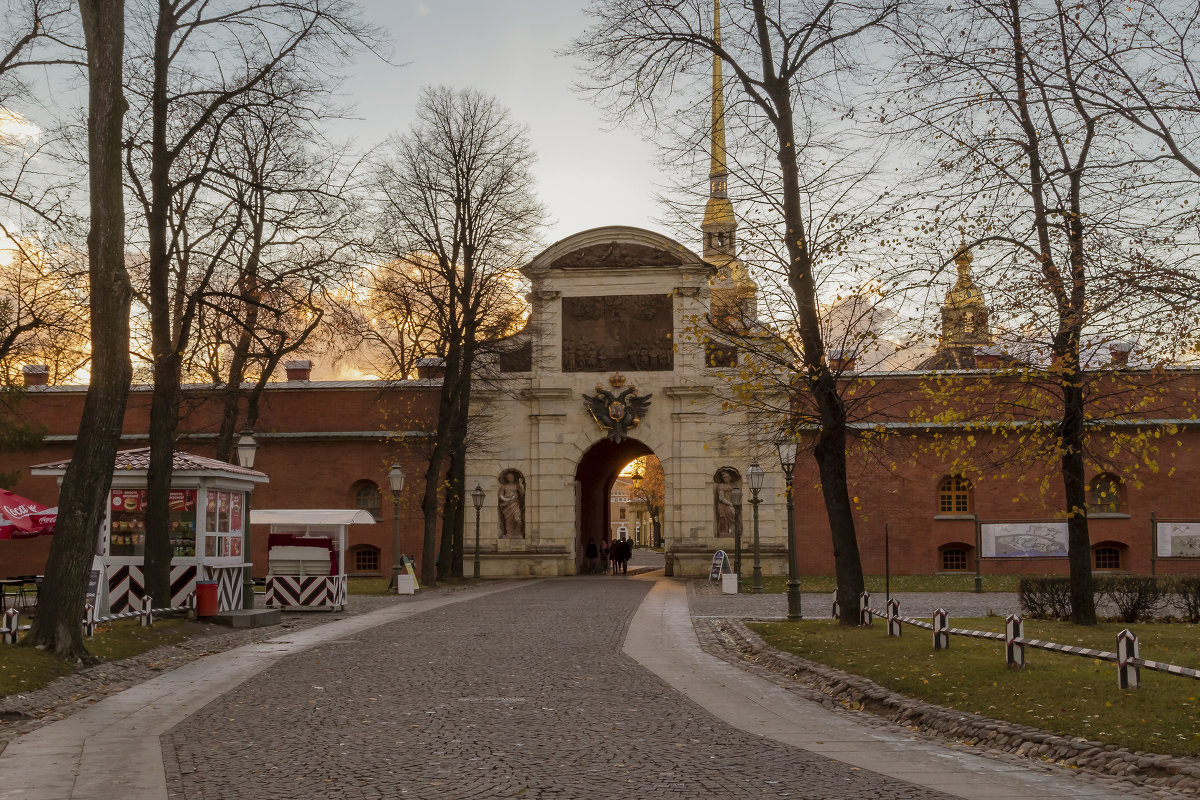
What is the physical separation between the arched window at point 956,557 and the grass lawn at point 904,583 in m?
0.66

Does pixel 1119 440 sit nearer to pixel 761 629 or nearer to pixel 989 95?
pixel 761 629

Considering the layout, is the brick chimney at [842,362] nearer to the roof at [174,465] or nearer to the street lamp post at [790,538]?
the street lamp post at [790,538]

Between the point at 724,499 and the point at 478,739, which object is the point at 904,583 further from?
the point at 478,739

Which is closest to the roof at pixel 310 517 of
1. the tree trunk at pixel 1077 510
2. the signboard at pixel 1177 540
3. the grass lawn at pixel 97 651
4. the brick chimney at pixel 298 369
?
the grass lawn at pixel 97 651

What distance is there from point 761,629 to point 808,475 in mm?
20242

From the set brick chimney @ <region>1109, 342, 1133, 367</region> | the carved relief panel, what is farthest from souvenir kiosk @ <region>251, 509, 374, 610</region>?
brick chimney @ <region>1109, 342, 1133, 367</region>

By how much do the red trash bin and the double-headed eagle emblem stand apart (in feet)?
68.5

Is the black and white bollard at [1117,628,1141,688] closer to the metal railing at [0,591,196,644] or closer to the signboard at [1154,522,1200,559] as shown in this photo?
the metal railing at [0,591,196,644]

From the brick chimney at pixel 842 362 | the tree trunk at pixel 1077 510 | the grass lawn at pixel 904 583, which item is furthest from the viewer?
the grass lawn at pixel 904 583

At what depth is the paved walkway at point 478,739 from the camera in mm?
7844

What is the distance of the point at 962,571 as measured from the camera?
3897cm

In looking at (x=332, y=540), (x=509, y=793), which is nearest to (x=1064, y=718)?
(x=509, y=793)

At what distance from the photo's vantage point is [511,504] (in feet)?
133

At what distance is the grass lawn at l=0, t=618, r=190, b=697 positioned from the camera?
1245 centimetres
